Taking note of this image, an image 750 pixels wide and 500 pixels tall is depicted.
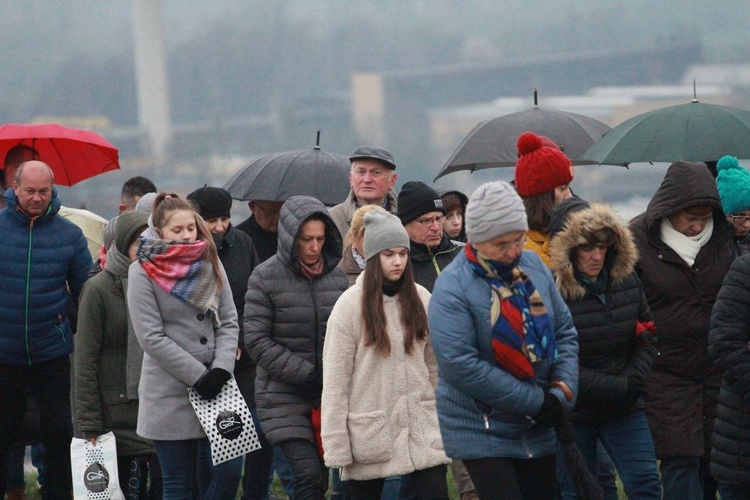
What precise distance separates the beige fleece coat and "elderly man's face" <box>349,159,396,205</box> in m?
1.70

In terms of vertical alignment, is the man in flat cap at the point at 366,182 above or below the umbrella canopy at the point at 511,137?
below

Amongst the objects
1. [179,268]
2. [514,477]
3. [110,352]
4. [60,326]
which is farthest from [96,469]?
[514,477]

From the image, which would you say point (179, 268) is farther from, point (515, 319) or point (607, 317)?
point (607, 317)

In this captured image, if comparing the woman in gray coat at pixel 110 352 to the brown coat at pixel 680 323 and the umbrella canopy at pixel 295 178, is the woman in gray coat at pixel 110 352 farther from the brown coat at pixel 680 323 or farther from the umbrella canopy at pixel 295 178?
the brown coat at pixel 680 323

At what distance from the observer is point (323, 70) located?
A: 116250 millimetres

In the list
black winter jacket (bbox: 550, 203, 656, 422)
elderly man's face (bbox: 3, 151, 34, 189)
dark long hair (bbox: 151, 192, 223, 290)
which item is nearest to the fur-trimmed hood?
black winter jacket (bbox: 550, 203, 656, 422)

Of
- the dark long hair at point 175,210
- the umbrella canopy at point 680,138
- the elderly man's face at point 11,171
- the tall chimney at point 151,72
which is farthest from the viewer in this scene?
the tall chimney at point 151,72

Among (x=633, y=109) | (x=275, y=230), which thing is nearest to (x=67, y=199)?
(x=633, y=109)

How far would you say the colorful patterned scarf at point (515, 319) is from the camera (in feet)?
15.1

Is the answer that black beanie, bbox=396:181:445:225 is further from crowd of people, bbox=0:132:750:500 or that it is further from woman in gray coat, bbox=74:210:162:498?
woman in gray coat, bbox=74:210:162:498

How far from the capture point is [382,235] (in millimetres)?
5422

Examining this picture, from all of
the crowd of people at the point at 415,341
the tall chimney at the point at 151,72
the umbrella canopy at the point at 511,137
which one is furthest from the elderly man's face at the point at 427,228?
the tall chimney at the point at 151,72

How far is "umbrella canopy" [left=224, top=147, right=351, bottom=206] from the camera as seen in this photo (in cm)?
806

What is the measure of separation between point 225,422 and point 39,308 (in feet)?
4.85
